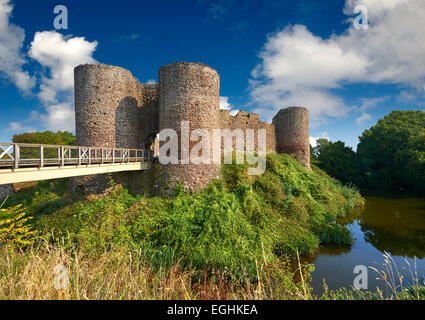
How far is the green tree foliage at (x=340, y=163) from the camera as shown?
80.1ft

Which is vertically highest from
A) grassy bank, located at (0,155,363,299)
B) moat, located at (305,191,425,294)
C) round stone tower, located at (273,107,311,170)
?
round stone tower, located at (273,107,311,170)

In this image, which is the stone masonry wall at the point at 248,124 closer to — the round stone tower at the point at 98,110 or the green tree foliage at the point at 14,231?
the round stone tower at the point at 98,110

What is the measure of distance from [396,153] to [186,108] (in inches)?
1025

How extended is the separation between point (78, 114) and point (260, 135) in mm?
14171

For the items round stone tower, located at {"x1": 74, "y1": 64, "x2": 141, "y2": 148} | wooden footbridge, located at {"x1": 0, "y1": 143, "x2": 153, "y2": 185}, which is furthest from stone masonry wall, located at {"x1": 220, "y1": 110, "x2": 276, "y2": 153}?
wooden footbridge, located at {"x1": 0, "y1": 143, "x2": 153, "y2": 185}

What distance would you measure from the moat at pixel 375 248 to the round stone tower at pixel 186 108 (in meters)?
6.51

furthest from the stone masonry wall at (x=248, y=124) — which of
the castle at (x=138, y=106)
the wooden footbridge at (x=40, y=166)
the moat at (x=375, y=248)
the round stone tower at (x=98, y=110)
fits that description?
the wooden footbridge at (x=40, y=166)

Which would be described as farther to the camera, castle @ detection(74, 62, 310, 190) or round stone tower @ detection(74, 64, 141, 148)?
round stone tower @ detection(74, 64, 141, 148)

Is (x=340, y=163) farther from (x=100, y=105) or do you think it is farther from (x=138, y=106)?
(x=100, y=105)

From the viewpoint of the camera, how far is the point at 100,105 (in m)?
11.1

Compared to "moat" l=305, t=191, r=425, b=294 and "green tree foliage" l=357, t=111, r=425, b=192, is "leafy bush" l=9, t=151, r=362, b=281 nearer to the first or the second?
"moat" l=305, t=191, r=425, b=294

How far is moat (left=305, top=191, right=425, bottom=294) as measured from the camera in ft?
22.6

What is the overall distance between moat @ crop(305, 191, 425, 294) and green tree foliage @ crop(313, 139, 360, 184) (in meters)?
9.00

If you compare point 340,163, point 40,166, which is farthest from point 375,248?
point 340,163
